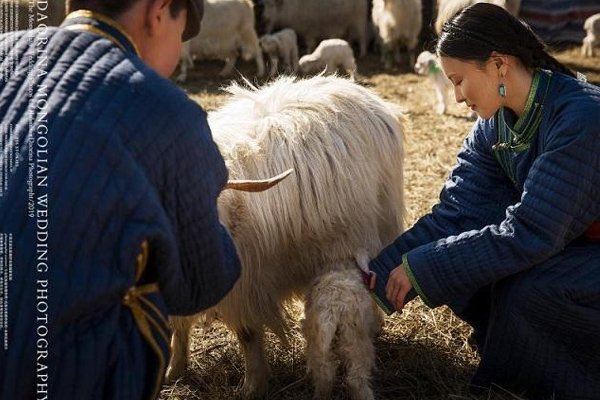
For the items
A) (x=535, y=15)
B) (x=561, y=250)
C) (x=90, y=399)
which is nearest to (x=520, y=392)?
(x=561, y=250)

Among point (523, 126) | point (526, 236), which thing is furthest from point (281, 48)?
point (526, 236)

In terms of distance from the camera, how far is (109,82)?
1.49m

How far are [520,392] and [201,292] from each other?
5.07 ft

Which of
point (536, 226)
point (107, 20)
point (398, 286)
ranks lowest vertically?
point (398, 286)

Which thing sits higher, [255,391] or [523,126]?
[523,126]

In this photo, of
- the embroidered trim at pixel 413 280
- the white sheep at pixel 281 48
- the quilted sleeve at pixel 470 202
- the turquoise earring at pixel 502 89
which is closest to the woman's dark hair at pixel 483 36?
the turquoise earring at pixel 502 89

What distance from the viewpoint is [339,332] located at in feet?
8.68

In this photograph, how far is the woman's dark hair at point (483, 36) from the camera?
8.06 ft

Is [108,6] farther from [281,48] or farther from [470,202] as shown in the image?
[281,48]

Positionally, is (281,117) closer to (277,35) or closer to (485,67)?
(485,67)

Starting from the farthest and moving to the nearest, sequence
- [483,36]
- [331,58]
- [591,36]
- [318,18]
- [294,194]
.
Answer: [318,18] → [591,36] → [331,58] → [294,194] → [483,36]

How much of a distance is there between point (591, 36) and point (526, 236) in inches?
355

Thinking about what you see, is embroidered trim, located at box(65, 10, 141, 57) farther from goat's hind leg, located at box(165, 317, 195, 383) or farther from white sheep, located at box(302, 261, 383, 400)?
goat's hind leg, located at box(165, 317, 195, 383)

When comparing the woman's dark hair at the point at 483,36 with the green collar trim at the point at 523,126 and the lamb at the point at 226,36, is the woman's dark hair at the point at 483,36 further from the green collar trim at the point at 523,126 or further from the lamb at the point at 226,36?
the lamb at the point at 226,36
